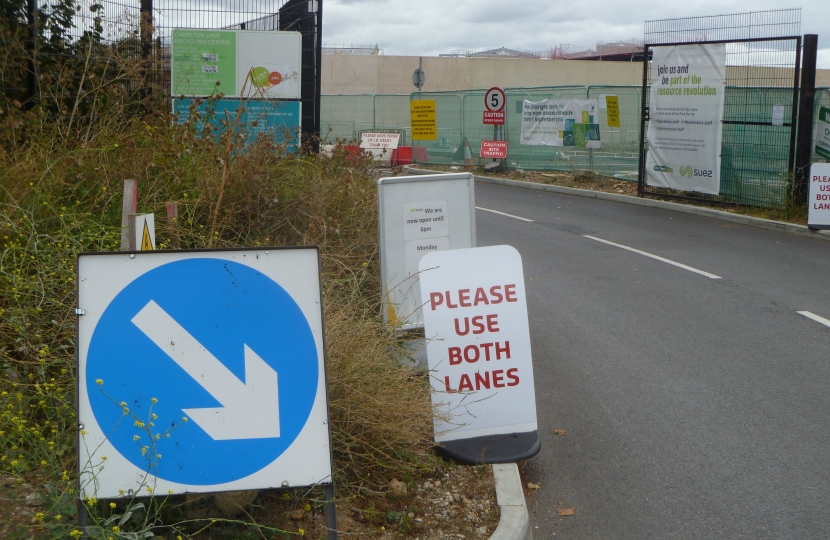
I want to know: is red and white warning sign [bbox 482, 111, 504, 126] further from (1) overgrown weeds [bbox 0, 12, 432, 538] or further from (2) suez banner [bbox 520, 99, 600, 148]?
(1) overgrown weeds [bbox 0, 12, 432, 538]

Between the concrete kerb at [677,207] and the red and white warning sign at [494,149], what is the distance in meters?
0.89

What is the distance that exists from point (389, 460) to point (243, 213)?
10.4ft

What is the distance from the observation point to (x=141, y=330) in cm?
304

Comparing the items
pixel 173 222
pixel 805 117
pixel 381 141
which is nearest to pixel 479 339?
pixel 173 222

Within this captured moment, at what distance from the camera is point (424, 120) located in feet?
87.7

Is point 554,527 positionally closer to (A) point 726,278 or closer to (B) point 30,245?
(B) point 30,245

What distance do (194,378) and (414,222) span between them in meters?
3.40

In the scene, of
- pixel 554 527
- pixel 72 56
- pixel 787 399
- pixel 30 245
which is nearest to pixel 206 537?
pixel 554 527

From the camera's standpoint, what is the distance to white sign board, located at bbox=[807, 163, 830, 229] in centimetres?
1351

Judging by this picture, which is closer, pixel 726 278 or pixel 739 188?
pixel 726 278

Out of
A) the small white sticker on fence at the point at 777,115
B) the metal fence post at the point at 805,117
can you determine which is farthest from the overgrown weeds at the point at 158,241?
the small white sticker on fence at the point at 777,115

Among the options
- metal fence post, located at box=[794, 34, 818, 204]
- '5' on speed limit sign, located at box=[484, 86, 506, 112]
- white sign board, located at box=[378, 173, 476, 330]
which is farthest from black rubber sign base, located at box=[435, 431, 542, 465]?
'5' on speed limit sign, located at box=[484, 86, 506, 112]

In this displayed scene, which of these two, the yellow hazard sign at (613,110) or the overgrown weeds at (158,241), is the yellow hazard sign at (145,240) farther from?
the yellow hazard sign at (613,110)

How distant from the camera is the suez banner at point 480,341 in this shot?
502cm
